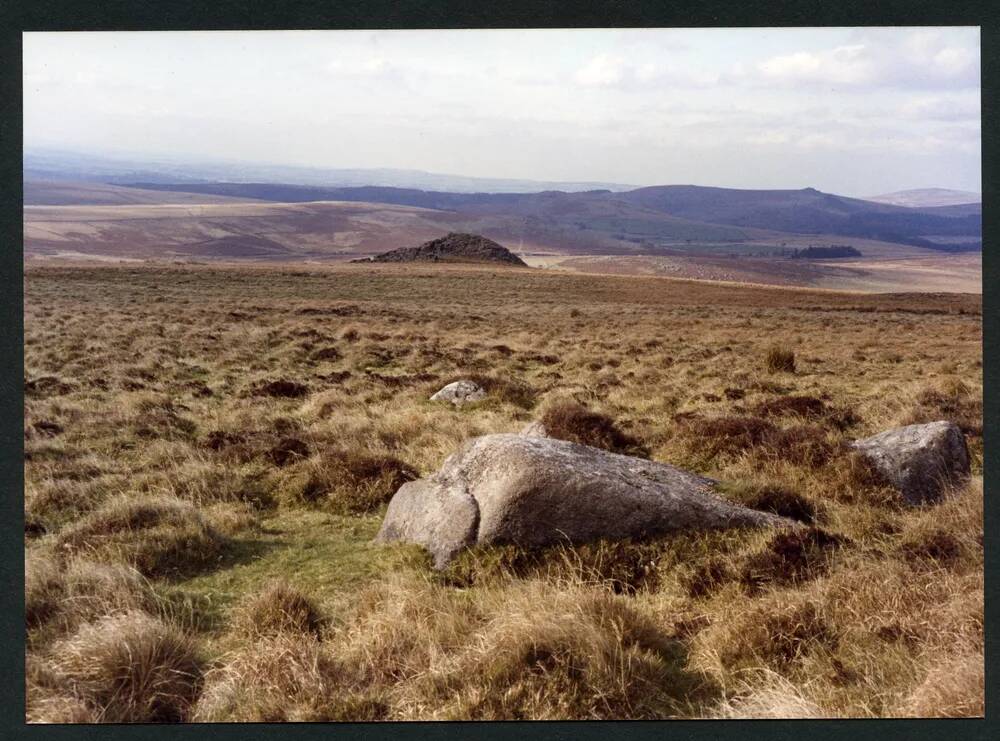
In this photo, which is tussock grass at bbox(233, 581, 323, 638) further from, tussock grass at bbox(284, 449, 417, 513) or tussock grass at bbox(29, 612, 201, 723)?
tussock grass at bbox(284, 449, 417, 513)

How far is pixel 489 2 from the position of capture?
4.90 metres

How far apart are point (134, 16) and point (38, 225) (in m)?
51.0

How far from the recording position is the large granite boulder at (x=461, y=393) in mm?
12641

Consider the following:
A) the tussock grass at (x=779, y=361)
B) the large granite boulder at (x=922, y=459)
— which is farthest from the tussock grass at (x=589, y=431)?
the tussock grass at (x=779, y=361)

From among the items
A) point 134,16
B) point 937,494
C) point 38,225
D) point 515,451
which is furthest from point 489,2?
point 38,225

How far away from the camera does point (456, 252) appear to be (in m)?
80.3

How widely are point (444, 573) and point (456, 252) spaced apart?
252ft

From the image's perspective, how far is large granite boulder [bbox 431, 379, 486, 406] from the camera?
41.5 ft

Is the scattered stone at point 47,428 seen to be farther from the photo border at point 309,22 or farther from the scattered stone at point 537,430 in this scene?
the scattered stone at point 537,430

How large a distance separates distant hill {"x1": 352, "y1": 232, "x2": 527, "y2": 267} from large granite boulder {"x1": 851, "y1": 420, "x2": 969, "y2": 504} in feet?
222

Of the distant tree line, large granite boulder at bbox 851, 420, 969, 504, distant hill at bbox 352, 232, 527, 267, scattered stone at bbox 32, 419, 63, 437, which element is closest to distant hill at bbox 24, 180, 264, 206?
distant hill at bbox 352, 232, 527, 267

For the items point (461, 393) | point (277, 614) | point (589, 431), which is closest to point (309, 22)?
point (277, 614)

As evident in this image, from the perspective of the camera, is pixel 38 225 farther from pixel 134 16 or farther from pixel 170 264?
pixel 134 16

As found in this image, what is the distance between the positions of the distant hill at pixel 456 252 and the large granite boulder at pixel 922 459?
2662 inches
